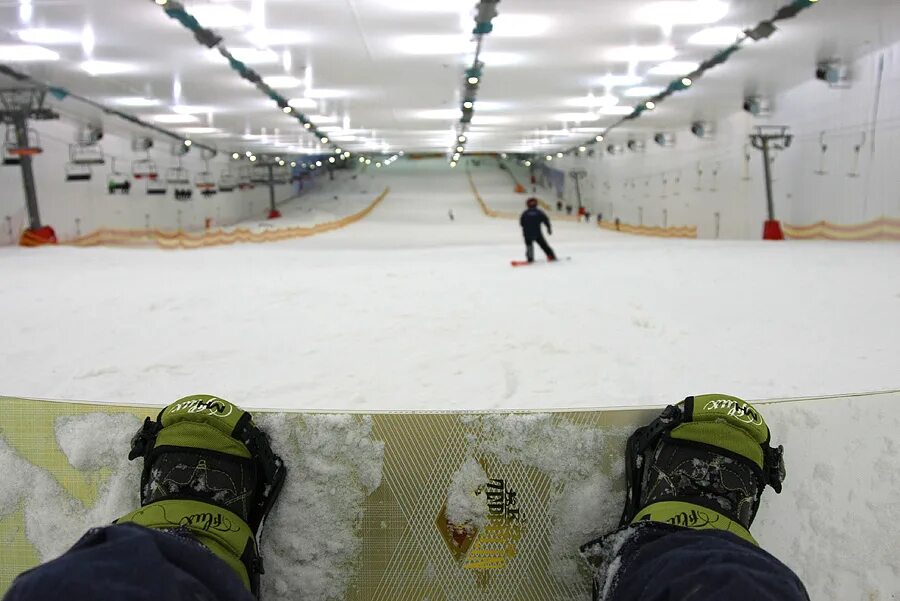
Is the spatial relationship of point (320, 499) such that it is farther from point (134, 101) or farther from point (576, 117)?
point (576, 117)

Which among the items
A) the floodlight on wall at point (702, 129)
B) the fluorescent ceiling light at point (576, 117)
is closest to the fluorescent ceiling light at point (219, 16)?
the fluorescent ceiling light at point (576, 117)

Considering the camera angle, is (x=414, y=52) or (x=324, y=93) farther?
(x=324, y=93)

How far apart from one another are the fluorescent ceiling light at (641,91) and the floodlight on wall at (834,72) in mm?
3943

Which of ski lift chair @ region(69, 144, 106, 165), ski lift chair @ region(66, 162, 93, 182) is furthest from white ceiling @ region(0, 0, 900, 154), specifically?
ski lift chair @ region(66, 162, 93, 182)

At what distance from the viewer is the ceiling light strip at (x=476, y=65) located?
11.8 metres

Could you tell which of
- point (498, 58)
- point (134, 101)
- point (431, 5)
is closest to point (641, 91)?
point (498, 58)

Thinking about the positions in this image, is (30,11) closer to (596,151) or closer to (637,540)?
(637,540)

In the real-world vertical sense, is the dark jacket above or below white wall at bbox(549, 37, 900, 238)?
below

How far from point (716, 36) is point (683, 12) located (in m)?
1.92

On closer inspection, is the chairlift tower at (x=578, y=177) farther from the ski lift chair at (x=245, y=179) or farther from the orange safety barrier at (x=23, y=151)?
the orange safety barrier at (x=23, y=151)

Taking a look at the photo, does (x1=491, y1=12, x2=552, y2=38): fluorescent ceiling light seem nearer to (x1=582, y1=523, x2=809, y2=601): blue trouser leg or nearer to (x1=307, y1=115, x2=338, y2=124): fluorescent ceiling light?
(x1=582, y1=523, x2=809, y2=601): blue trouser leg

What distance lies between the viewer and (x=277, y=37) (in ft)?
44.9

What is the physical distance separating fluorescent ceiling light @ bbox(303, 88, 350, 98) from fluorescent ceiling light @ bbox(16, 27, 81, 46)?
668 centimetres

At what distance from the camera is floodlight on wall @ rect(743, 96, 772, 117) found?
20.4 metres
